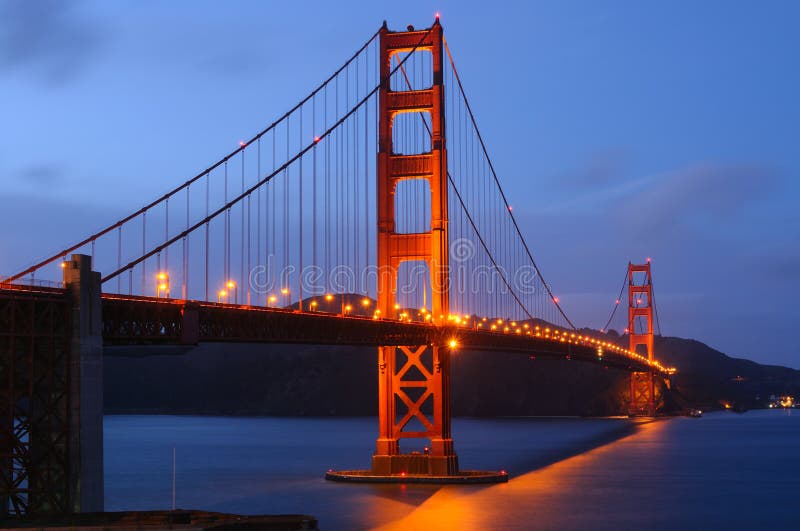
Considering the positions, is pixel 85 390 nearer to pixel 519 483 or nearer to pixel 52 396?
pixel 52 396

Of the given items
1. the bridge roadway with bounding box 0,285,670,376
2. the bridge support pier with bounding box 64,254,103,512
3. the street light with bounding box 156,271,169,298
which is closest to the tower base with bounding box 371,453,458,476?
the bridge roadway with bounding box 0,285,670,376

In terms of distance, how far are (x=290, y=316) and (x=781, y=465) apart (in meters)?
58.2

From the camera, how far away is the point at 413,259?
58250 mm

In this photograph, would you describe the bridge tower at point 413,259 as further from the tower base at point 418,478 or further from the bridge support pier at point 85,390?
the bridge support pier at point 85,390

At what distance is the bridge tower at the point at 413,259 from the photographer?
57438 mm

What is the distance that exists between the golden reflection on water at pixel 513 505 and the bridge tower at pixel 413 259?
2.70 meters

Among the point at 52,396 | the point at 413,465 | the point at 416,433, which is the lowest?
the point at 413,465

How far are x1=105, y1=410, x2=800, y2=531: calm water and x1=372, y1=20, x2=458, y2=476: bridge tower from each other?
7.25ft

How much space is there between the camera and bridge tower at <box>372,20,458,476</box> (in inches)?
2261

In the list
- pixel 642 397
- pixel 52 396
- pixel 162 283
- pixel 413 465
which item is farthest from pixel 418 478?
pixel 642 397

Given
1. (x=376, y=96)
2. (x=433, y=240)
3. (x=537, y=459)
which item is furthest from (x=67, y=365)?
(x=537, y=459)

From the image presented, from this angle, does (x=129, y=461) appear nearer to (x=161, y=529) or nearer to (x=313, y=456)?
(x=313, y=456)

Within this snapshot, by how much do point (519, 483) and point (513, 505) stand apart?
41.0ft

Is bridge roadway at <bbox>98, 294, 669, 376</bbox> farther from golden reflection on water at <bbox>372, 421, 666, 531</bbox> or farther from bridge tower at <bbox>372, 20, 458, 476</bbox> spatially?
golden reflection on water at <bbox>372, 421, 666, 531</bbox>
